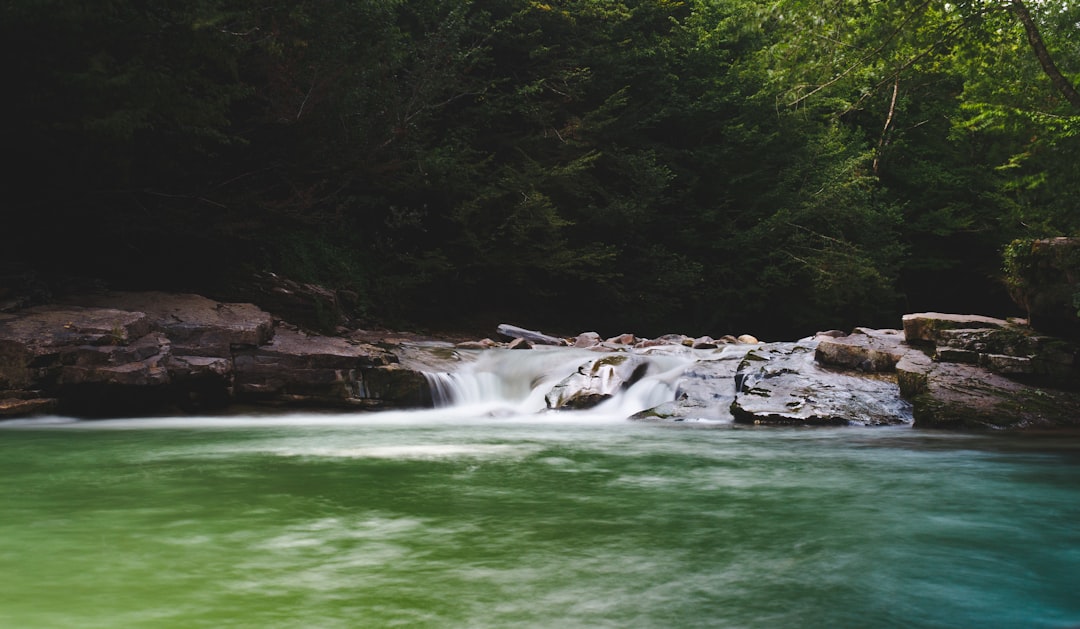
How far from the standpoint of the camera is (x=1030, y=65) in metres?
18.0

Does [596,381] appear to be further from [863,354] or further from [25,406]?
[25,406]

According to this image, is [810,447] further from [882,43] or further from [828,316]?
[828,316]

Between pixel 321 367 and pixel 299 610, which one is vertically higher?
pixel 321 367

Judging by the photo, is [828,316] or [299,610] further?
[828,316]

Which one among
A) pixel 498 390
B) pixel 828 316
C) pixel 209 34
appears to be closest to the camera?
pixel 209 34

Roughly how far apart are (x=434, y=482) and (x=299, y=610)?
2.93 meters

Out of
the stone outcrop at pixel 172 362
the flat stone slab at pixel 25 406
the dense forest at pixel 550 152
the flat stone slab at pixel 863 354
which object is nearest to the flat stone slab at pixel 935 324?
the flat stone slab at pixel 863 354

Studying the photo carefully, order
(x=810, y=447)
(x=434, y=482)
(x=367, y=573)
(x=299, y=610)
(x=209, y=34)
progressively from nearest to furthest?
(x=299, y=610) < (x=367, y=573) < (x=434, y=482) < (x=810, y=447) < (x=209, y=34)

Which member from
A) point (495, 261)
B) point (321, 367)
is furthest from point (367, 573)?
point (495, 261)

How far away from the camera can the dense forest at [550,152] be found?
36.9 ft

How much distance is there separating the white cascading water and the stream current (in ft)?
11.1

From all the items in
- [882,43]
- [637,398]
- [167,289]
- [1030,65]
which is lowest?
[637,398]

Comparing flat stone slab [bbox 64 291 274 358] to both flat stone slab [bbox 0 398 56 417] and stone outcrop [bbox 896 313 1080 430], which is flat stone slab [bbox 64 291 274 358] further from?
stone outcrop [bbox 896 313 1080 430]

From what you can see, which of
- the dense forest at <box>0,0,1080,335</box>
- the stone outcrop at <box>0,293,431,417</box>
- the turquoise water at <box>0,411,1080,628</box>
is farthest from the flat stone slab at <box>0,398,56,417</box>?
the dense forest at <box>0,0,1080,335</box>
